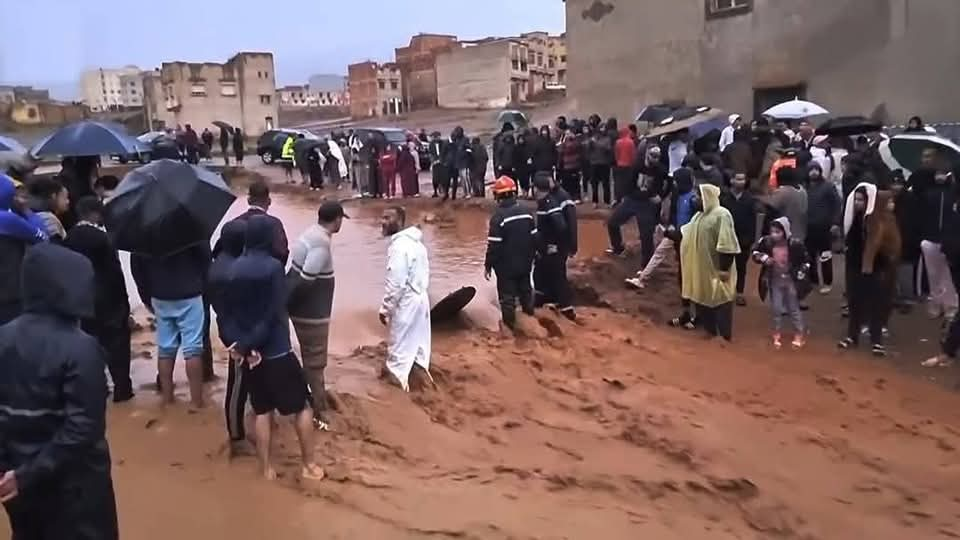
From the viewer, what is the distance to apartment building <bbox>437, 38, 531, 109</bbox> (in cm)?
5138

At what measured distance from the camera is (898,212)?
897cm

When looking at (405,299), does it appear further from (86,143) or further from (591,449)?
(86,143)

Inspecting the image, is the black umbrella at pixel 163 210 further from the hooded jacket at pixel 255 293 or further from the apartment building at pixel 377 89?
the apartment building at pixel 377 89

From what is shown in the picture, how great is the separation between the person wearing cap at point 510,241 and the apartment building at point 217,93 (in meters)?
44.0

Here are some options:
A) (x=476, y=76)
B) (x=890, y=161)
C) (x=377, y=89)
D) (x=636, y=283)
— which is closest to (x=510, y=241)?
(x=636, y=283)

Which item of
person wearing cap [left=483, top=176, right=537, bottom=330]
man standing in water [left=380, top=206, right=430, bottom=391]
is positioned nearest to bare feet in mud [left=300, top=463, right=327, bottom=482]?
man standing in water [left=380, top=206, right=430, bottom=391]

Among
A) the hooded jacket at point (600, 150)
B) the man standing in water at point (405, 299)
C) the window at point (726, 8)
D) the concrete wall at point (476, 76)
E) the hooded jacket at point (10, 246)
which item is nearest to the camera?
the hooded jacket at point (10, 246)

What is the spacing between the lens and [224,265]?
5789 millimetres

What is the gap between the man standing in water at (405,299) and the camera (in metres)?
6.90

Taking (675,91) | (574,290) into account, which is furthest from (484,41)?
(574,290)

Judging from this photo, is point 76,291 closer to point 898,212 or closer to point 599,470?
point 599,470

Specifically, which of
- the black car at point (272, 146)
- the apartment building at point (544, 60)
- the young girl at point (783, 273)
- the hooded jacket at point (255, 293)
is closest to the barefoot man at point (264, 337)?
the hooded jacket at point (255, 293)

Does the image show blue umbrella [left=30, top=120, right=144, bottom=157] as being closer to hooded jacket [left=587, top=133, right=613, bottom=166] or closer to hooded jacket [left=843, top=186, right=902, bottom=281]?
hooded jacket [left=843, top=186, right=902, bottom=281]

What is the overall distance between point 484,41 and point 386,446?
48355mm
